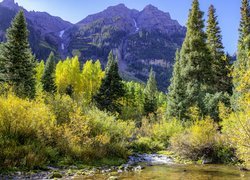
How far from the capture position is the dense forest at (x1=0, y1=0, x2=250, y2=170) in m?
15.0

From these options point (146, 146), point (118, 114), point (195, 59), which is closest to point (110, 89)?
point (195, 59)

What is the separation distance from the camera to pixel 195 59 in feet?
148

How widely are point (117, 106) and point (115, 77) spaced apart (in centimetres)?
498

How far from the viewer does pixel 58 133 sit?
18.3 metres

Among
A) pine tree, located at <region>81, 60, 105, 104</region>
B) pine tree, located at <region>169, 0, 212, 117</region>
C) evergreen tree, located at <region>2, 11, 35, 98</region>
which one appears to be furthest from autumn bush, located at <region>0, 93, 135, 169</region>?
pine tree, located at <region>81, 60, 105, 104</region>

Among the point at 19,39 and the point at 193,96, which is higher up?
the point at 19,39

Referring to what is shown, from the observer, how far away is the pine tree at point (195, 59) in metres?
42.7

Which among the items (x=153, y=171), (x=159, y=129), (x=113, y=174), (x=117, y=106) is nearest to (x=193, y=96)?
(x=159, y=129)

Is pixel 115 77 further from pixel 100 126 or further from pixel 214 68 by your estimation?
pixel 100 126

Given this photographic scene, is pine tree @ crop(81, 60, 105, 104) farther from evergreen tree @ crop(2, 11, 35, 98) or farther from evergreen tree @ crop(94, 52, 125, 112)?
evergreen tree @ crop(2, 11, 35, 98)

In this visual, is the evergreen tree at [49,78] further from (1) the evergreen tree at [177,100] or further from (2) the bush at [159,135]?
(1) the evergreen tree at [177,100]

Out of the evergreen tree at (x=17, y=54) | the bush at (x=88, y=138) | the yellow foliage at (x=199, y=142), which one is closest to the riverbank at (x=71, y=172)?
the bush at (x=88, y=138)

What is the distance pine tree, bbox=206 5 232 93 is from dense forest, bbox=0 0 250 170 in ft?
0.51

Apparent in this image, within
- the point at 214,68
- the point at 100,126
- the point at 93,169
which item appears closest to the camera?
the point at 93,169
